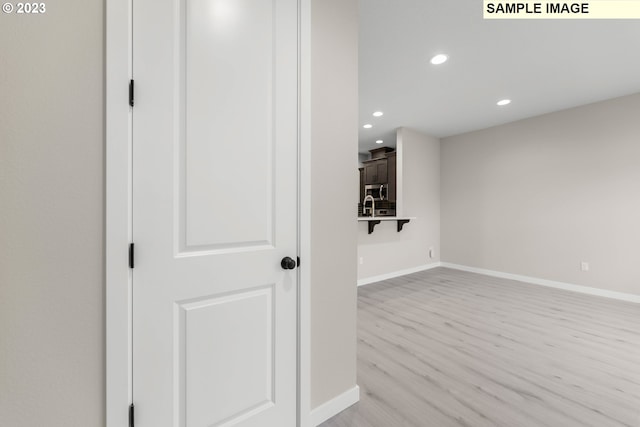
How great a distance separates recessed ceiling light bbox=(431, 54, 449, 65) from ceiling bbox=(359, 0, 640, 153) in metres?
0.05

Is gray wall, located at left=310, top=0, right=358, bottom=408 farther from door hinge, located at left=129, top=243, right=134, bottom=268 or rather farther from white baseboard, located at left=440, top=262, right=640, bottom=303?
white baseboard, located at left=440, top=262, right=640, bottom=303

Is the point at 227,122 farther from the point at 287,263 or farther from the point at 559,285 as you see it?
the point at 559,285

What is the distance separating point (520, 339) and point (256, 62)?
3.10 metres

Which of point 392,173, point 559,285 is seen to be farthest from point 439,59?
point 559,285

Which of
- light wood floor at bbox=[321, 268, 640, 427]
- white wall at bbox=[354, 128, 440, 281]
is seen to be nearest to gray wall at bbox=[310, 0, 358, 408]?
light wood floor at bbox=[321, 268, 640, 427]

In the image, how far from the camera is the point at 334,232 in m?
1.49

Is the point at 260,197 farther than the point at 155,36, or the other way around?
the point at 260,197

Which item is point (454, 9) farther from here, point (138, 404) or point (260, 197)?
point (138, 404)

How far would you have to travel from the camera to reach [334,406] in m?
1.49

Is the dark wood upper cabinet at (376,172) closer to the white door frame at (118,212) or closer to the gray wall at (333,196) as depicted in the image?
the gray wall at (333,196)

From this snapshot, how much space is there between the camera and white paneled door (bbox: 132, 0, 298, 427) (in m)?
0.97

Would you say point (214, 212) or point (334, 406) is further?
point (334, 406)

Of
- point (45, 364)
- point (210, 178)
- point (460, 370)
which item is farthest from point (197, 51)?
point (460, 370)

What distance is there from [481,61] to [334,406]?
11.0 ft
